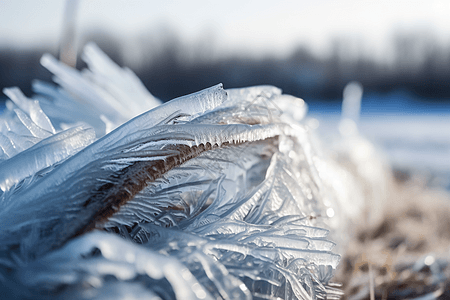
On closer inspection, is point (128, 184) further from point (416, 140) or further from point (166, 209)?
point (416, 140)

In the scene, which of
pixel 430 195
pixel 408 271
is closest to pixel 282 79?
pixel 430 195

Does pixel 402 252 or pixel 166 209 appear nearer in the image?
pixel 166 209

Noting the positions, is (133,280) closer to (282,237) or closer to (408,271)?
(282,237)

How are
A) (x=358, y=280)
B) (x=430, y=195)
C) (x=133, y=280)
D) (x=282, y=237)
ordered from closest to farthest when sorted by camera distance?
1. (x=133, y=280)
2. (x=282, y=237)
3. (x=358, y=280)
4. (x=430, y=195)

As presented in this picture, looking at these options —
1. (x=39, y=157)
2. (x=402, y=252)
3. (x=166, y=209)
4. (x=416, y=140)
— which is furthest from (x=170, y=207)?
(x=416, y=140)

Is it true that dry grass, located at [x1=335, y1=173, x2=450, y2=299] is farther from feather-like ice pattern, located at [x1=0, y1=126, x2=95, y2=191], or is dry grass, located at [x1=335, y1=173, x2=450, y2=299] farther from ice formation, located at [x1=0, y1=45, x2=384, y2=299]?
feather-like ice pattern, located at [x1=0, y1=126, x2=95, y2=191]
